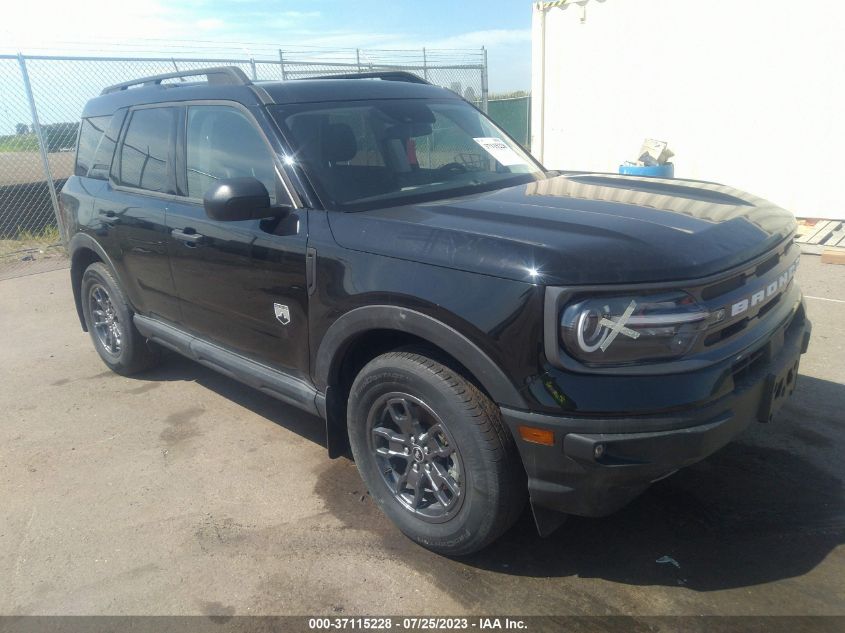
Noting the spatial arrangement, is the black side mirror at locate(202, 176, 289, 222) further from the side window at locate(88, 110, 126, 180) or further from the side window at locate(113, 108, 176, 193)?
the side window at locate(88, 110, 126, 180)

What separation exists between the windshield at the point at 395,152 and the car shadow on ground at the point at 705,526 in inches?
59.1

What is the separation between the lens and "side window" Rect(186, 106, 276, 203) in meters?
3.42

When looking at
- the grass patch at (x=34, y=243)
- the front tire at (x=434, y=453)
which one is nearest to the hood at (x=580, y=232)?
the front tire at (x=434, y=453)

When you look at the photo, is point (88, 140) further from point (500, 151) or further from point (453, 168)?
point (500, 151)

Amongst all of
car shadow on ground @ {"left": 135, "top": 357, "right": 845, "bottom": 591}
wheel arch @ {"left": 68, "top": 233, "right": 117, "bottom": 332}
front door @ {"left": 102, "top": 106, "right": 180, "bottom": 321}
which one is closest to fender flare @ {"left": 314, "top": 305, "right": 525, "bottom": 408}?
car shadow on ground @ {"left": 135, "top": 357, "right": 845, "bottom": 591}

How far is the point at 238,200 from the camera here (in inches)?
119

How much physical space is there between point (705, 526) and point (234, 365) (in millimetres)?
2452

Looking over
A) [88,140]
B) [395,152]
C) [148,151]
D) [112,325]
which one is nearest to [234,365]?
[395,152]

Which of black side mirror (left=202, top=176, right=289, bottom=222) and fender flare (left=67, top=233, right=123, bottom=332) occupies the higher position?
black side mirror (left=202, top=176, right=289, bottom=222)

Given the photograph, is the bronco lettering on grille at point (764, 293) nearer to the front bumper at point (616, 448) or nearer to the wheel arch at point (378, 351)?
the front bumper at point (616, 448)

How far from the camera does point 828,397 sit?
4160mm

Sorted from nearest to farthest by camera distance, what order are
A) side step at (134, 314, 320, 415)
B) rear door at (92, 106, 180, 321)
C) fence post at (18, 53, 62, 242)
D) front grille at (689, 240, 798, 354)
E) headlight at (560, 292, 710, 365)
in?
1. headlight at (560, 292, 710, 365)
2. front grille at (689, 240, 798, 354)
3. side step at (134, 314, 320, 415)
4. rear door at (92, 106, 180, 321)
5. fence post at (18, 53, 62, 242)

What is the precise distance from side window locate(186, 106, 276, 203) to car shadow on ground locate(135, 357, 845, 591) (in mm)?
1618

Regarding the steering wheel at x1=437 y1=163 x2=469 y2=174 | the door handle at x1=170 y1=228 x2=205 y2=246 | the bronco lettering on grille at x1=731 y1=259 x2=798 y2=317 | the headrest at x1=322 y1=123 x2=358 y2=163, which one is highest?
the headrest at x1=322 y1=123 x2=358 y2=163
